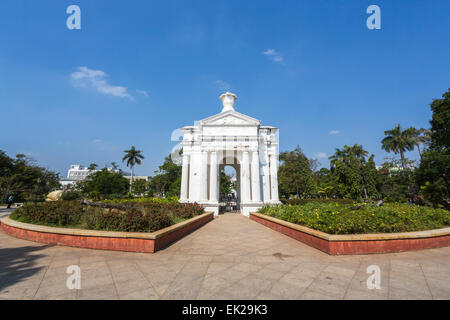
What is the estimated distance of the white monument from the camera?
19.8 metres

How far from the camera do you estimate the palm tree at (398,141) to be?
4062cm

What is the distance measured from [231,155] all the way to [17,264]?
17666mm

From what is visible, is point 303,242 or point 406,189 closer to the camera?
point 303,242

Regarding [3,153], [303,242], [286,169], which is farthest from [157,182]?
[303,242]

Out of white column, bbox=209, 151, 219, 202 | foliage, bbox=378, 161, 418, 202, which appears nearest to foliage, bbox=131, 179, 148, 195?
white column, bbox=209, 151, 219, 202

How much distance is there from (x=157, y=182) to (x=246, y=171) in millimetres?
36601

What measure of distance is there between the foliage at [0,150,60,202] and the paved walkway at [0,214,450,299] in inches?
1333

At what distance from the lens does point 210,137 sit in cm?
2034

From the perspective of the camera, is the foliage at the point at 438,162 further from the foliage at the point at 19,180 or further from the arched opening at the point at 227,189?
the foliage at the point at 19,180

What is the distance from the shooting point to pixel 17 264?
4.51m

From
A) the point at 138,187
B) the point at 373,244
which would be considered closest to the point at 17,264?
the point at 373,244

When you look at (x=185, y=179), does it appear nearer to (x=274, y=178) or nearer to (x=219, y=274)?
(x=274, y=178)

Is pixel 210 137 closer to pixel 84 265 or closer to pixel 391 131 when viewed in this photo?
pixel 84 265
